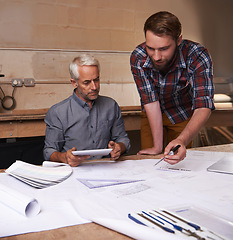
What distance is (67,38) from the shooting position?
429 cm

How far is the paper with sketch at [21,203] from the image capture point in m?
0.98

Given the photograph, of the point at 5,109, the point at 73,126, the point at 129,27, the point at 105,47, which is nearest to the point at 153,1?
the point at 129,27

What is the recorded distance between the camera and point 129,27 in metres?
4.64

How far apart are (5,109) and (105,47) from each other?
1582 millimetres

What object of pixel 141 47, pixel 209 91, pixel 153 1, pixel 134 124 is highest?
pixel 153 1

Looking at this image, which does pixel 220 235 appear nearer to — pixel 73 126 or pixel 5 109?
pixel 73 126

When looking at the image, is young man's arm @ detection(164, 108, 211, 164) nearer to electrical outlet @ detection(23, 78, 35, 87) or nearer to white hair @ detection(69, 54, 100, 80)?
white hair @ detection(69, 54, 100, 80)

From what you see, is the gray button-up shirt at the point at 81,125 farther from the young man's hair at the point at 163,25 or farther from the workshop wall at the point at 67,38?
the workshop wall at the point at 67,38

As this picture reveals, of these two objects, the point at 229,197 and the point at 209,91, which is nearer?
the point at 229,197

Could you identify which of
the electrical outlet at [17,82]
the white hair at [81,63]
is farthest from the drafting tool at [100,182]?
the electrical outlet at [17,82]

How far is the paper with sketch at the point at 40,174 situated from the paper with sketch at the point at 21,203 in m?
0.23

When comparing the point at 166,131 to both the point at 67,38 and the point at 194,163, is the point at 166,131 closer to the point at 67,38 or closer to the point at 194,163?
the point at 194,163

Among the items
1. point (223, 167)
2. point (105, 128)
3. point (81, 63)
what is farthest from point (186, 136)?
point (81, 63)

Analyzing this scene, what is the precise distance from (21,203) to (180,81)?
1.57 meters
